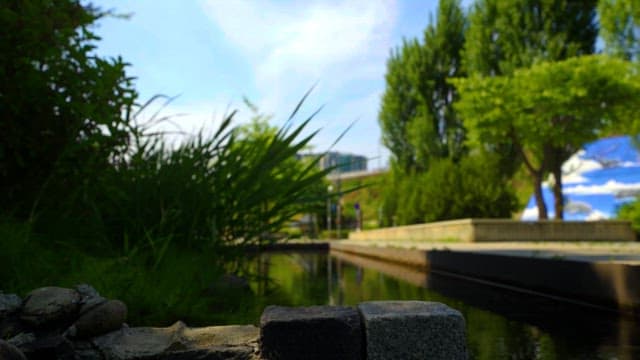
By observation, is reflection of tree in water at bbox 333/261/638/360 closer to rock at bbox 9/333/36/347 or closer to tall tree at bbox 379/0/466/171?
rock at bbox 9/333/36/347

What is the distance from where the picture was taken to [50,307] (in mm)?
2777

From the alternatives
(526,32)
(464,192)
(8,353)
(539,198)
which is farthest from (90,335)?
(526,32)

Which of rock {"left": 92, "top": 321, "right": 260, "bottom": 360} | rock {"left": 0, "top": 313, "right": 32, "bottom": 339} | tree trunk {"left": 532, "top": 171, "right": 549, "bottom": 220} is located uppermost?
tree trunk {"left": 532, "top": 171, "right": 549, "bottom": 220}

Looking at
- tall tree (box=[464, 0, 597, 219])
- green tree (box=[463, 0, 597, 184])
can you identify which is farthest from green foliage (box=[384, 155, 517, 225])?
green tree (box=[463, 0, 597, 184])

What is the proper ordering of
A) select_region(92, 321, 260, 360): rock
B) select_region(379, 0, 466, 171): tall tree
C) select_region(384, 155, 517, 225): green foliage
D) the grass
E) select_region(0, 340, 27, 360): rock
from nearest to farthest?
select_region(0, 340, 27, 360): rock
select_region(92, 321, 260, 360): rock
the grass
select_region(384, 155, 517, 225): green foliage
select_region(379, 0, 466, 171): tall tree

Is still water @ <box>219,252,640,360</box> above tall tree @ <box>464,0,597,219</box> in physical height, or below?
below

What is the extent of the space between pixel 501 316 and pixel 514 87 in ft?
68.1

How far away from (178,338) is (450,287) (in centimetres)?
682

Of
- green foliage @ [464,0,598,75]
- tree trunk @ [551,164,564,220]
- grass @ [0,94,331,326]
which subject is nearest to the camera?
grass @ [0,94,331,326]

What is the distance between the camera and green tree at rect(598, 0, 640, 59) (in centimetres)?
2205

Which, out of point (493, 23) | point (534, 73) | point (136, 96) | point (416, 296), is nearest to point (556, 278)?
point (416, 296)

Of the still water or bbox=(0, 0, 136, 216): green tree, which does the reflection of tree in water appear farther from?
bbox=(0, 0, 136, 216): green tree

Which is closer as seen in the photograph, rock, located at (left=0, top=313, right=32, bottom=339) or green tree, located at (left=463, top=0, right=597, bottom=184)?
rock, located at (left=0, top=313, right=32, bottom=339)

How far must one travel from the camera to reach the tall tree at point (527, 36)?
28281mm
